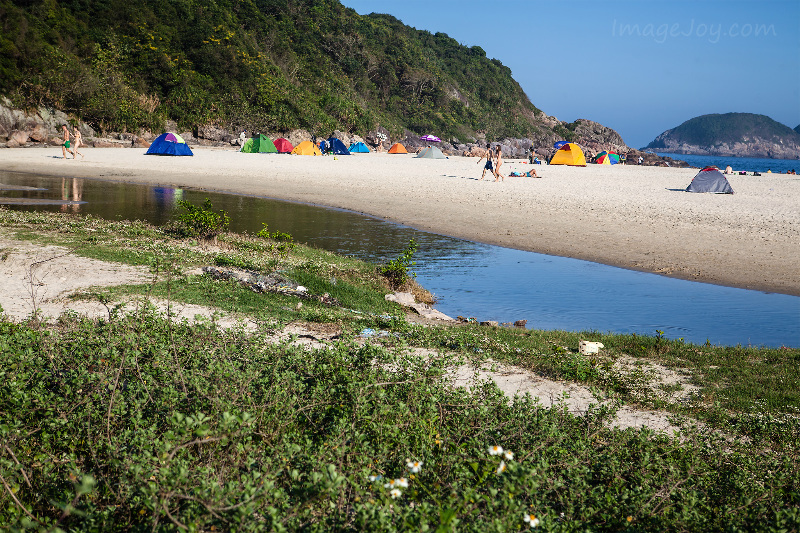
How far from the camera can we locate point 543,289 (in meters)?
12.0

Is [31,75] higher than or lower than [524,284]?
higher

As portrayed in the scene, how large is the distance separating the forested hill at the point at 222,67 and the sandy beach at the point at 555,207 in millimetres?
11775

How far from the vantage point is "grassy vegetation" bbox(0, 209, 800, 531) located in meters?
3.06

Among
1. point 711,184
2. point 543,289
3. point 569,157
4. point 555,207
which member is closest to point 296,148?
point 569,157

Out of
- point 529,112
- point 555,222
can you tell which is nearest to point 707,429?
point 555,222

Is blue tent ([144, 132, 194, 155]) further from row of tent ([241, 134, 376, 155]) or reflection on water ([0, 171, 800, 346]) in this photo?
reflection on water ([0, 171, 800, 346])

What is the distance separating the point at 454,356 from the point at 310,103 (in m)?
59.9

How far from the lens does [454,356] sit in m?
6.73

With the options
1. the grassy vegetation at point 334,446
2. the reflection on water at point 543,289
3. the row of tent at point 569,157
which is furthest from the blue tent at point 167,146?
the grassy vegetation at point 334,446

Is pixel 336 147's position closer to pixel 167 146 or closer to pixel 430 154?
pixel 430 154

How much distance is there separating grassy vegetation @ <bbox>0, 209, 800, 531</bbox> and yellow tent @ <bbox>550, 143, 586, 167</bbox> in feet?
138

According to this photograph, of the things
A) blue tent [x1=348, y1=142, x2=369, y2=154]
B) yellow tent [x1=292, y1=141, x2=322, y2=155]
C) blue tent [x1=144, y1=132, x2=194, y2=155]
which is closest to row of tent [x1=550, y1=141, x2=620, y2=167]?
blue tent [x1=348, y1=142, x2=369, y2=154]

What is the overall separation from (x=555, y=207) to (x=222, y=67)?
44161mm

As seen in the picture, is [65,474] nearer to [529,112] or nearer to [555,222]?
[555,222]
